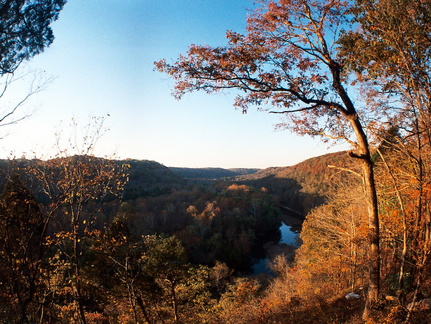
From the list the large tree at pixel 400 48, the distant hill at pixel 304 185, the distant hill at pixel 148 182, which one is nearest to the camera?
the large tree at pixel 400 48

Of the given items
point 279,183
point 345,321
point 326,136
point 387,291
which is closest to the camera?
point 326,136

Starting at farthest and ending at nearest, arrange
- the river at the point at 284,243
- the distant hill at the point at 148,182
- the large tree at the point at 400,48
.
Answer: the distant hill at the point at 148,182 < the river at the point at 284,243 < the large tree at the point at 400,48

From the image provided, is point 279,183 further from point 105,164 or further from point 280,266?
point 105,164

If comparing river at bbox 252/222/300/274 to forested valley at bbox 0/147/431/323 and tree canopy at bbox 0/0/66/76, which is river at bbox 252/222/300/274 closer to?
forested valley at bbox 0/147/431/323

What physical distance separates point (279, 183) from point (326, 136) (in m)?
85.5

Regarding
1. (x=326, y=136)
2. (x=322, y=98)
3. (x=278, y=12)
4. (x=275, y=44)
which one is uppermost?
(x=278, y=12)

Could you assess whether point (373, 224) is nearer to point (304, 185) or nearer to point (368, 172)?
point (368, 172)

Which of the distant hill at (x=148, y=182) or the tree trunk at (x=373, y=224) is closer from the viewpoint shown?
the tree trunk at (x=373, y=224)

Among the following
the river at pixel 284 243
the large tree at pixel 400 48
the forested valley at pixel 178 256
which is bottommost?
the river at pixel 284 243

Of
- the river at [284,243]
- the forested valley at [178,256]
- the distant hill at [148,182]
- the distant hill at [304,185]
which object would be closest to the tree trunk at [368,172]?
the forested valley at [178,256]

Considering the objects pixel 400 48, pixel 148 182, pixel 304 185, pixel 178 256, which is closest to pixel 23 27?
pixel 400 48

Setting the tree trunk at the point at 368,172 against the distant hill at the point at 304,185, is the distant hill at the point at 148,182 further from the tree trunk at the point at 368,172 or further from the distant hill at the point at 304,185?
the tree trunk at the point at 368,172

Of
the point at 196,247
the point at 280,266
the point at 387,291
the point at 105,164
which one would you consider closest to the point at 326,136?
the point at 105,164

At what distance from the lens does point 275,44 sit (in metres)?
5.10
